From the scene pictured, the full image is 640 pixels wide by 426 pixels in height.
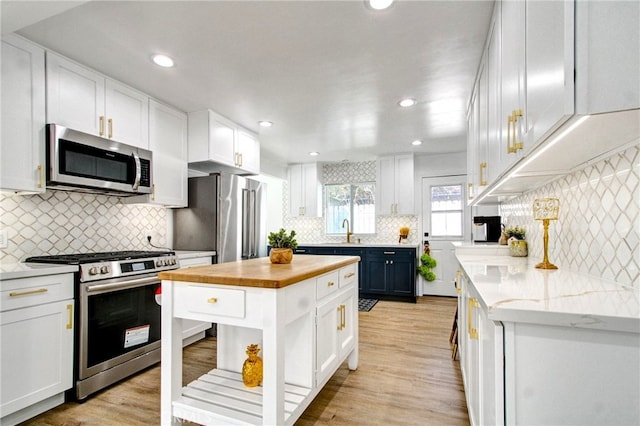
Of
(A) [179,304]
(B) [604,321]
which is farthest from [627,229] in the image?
(A) [179,304]

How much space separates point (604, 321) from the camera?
858 mm

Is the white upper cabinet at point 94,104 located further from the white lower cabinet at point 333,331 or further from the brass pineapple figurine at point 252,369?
the white lower cabinet at point 333,331

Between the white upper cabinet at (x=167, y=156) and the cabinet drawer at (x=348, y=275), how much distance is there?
198 centimetres

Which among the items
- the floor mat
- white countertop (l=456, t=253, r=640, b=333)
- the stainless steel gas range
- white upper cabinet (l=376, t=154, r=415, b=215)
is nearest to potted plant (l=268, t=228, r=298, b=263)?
the stainless steel gas range

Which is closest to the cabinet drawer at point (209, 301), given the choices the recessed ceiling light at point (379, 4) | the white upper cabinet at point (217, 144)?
the recessed ceiling light at point (379, 4)

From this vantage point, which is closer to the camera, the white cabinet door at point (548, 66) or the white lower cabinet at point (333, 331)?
the white cabinet door at point (548, 66)

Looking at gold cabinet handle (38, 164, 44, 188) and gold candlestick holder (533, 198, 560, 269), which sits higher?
gold cabinet handle (38, 164, 44, 188)

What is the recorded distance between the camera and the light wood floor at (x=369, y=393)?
1.93m

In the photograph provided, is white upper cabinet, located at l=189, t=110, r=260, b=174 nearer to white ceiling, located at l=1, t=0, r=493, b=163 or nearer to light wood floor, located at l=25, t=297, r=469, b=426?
white ceiling, located at l=1, t=0, r=493, b=163

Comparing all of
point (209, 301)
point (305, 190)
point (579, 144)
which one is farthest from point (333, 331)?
point (305, 190)

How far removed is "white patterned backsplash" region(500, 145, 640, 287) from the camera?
3.95 ft

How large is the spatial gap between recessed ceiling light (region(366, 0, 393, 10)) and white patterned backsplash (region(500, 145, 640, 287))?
1.31 metres

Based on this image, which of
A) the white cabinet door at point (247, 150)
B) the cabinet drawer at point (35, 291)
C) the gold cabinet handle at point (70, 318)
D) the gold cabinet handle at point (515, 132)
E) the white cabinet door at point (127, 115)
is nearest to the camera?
the gold cabinet handle at point (515, 132)

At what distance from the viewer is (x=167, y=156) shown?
3.20 m
